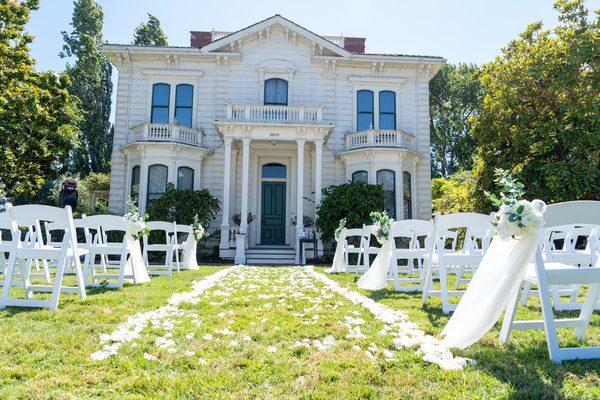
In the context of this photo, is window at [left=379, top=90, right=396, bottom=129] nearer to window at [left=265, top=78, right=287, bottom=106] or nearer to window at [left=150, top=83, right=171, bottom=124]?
window at [left=265, top=78, right=287, bottom=106]

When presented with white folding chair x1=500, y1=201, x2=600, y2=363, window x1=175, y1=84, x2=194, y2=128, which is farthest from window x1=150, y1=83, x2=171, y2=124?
white folding chair x1=500, y1=201, x2=600, y2=363

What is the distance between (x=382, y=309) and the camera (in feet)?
16.6

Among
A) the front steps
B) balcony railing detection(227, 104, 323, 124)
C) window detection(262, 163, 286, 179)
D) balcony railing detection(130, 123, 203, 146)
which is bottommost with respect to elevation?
the front steps

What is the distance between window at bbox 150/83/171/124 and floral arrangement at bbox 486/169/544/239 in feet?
55.9

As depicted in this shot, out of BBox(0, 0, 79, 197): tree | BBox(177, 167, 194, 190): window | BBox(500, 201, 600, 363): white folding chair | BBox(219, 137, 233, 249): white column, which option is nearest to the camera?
BBox(500, 201, 600, 363): white folding chair

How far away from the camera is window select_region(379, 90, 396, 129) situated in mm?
18844

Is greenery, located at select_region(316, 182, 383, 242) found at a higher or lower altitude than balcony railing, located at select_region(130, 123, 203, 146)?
lower

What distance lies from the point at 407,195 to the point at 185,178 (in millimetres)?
9752

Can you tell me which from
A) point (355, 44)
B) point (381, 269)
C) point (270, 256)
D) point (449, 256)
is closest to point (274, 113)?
point (270, 256)

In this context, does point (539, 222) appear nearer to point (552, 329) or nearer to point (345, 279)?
point (552, 329)

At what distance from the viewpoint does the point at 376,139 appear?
17.4 metres

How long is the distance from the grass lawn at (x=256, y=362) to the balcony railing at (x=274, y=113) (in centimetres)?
1243

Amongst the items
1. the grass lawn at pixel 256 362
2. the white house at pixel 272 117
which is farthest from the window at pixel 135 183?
the grass lawn at pixel 256 362

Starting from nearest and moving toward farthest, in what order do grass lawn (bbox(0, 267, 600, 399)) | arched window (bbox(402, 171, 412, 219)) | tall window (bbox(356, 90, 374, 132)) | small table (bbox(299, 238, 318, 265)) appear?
grass lawn (bbox(0, 267, 600, 399)), small table (bbox(299, 238, 318, 265)), arched window (bbox(402, 171, 412, 219)), tall window (bbox(356, 90, 374, 132))
